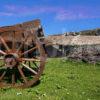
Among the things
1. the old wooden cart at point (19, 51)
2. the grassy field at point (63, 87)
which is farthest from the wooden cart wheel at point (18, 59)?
the grassy field at point (63, 87)

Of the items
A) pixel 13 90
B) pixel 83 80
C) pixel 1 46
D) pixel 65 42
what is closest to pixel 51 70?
pixel 83 80

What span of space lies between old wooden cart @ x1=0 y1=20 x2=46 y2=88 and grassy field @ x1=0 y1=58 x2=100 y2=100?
0.50 metres

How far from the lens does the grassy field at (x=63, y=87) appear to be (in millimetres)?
11242

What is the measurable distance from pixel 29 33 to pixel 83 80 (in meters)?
2.94

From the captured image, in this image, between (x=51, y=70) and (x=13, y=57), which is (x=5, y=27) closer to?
(x=13, y=57)

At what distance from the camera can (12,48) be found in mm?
12867

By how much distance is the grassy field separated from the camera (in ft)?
36.9

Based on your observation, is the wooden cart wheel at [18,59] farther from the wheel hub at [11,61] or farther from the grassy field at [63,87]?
the grassy field at [63,87]

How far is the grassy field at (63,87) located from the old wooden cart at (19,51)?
496mm

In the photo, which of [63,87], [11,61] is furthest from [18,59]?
[63,87]

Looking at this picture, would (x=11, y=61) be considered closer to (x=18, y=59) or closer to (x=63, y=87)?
(x=18, y=59)

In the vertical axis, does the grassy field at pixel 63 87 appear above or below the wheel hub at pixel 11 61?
below

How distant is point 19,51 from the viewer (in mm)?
12867

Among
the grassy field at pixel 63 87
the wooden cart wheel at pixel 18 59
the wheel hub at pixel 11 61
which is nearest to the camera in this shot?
the grassy field at pixel 63 87
